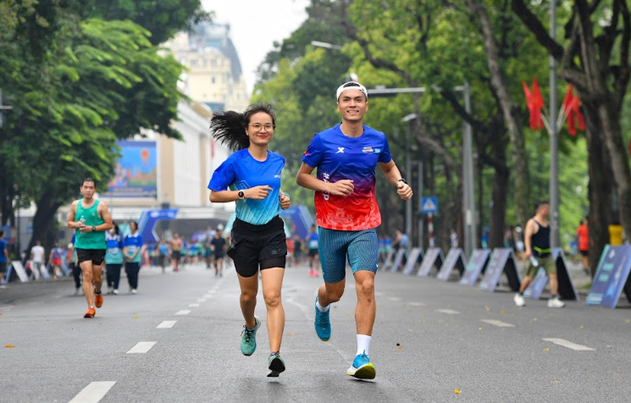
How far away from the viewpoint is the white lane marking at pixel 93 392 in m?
7.25

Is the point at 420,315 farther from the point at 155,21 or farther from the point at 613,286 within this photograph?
the point at 155,21

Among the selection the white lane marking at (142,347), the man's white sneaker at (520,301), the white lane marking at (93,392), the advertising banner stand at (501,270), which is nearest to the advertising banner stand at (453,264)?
the advertising banner stand at (501,270)

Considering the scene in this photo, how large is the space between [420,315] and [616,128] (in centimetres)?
768

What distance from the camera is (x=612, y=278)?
20.4 meters

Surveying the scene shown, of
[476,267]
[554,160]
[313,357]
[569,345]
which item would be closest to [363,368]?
[313,357]

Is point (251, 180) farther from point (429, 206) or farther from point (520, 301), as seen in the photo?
point (429, 206)

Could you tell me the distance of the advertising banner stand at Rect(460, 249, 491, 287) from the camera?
31062 millimetres

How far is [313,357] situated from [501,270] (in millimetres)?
17571

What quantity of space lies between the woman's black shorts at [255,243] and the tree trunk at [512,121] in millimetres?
21048

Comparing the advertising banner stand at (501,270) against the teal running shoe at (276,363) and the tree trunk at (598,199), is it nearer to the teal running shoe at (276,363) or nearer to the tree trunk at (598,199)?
the tree trunk at (598,199)

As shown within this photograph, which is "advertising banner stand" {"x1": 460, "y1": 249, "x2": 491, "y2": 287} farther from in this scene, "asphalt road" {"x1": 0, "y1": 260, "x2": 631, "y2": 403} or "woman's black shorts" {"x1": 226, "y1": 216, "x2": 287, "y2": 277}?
"woman's black shorts" {"x1": 226, "y1": 216, "x2": 287, "y2": 277}

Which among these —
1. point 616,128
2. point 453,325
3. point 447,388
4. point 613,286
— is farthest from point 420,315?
point 447,388

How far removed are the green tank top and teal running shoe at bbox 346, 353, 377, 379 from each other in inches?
316

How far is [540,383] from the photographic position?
858 centimetres
